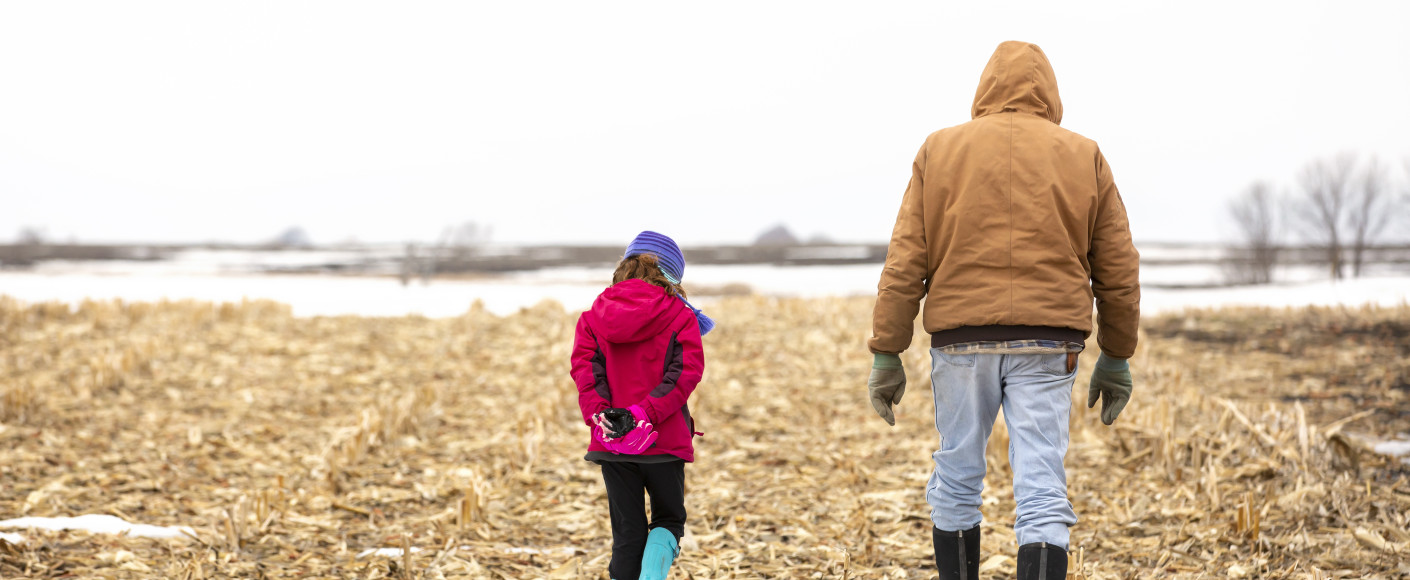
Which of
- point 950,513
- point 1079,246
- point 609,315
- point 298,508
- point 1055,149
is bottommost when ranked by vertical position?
point 298,508

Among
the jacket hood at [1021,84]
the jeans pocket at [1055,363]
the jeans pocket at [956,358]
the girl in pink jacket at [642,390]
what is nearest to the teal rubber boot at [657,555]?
the girl in pink jacket at [642,390]

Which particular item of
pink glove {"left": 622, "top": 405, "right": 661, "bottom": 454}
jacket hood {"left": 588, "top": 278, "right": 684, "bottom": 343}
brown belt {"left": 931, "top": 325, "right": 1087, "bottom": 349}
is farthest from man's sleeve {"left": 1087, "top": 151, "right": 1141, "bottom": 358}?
pink glove {"left": 622, "top": 405, "right": 661, "bottom": 454}

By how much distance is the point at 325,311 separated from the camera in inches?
542

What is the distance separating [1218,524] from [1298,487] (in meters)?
0.70

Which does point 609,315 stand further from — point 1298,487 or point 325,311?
point 325,311

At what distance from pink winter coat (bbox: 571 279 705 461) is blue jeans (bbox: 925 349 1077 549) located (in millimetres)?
890

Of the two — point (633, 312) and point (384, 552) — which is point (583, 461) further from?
point (633, 312)

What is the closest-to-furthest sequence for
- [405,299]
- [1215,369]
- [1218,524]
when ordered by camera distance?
1. [1218,524]
2. [1215,369]
3. [405,299]

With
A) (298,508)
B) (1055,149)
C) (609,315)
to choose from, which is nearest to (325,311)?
(298,508)

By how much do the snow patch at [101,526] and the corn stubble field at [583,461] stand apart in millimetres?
111

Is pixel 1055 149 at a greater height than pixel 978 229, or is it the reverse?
pixel 1055 149

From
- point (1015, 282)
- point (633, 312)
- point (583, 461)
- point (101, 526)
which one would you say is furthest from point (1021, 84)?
point (101, 526)

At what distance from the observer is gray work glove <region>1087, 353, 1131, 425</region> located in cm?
334

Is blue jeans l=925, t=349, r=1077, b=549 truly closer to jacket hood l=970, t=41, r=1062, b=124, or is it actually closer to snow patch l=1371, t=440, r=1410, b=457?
jacket hood l=970, t=41, r=1062, b=124
